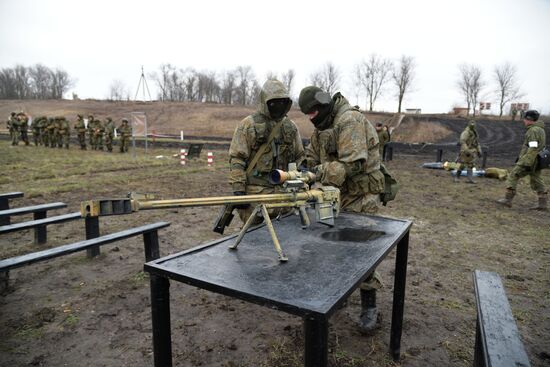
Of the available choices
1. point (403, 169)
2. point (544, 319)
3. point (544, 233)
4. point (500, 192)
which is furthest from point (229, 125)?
point (544, 319)

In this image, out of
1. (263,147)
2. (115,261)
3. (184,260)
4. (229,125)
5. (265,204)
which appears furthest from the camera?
(229,125)

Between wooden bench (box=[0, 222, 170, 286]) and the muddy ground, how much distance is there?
0.34 meters

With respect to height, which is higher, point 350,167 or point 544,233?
point 350,167

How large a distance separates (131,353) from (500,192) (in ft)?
36.1

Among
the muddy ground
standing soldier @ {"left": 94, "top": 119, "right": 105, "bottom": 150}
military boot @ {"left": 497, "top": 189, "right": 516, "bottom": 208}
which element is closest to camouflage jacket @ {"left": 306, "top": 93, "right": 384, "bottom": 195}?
the muddy ground

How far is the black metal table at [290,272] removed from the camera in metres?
1.68

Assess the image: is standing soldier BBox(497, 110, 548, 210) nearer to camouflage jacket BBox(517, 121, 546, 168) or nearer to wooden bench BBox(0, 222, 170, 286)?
camouflage jacket BBox(517, 121, 546, 168)

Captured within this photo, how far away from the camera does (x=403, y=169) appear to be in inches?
622

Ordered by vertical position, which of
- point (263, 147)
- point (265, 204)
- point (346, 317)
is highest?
point (263, 147)

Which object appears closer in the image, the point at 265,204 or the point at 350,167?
the point at 265,204

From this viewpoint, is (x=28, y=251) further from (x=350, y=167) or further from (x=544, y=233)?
(x=544, y=233)

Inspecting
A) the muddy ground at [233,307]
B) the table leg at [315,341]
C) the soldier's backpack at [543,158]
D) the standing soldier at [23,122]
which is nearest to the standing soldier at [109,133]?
the standing soldier at [23,122]

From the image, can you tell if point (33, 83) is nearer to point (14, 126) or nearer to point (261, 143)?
point (14, 126)

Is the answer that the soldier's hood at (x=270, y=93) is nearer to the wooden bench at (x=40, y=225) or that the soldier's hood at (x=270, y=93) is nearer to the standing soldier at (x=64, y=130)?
the wooden bench at (x=40, y=225)
